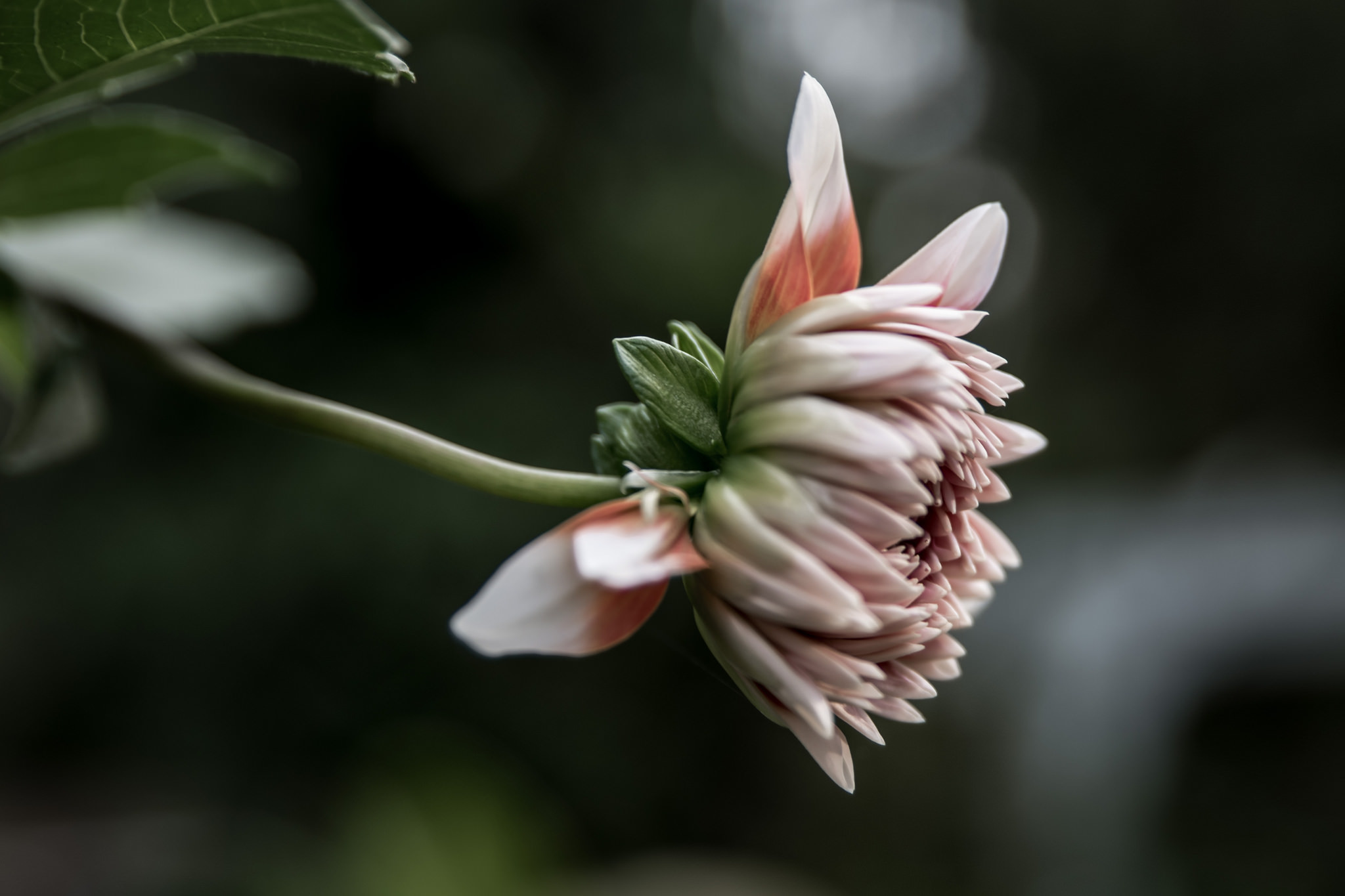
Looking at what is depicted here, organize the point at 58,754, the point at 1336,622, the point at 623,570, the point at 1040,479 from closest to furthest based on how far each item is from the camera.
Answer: the point at 623,570, the point at 1336,622, the point at 58,754, the point at 1040,479

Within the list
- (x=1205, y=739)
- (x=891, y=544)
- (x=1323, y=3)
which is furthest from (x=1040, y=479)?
(x=891, y=544)

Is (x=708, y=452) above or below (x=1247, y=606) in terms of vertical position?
above

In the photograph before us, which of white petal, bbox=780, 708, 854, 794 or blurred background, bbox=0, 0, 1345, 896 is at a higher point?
white petal, bbox=780, 708, 854, 794

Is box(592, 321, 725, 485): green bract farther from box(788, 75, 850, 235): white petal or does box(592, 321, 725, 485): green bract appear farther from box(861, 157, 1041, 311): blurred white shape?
box(861, 157, 1041, 311): blurred white shape

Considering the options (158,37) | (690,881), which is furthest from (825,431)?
(690,881)

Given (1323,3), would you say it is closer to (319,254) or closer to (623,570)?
(319,254)

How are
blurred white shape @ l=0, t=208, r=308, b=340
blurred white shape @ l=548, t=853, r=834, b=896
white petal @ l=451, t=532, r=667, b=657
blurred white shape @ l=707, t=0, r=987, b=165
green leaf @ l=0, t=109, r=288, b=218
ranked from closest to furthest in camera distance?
white petal @ l=451, t=532, r=667, b=657 < green leaf @ l=0, t=109, r=288, b=218 < blurred white shape @ l=0, t=208, r=308, b=340 < blurred white shape @ l=548, t=853, r=834, b=896 < blurred white shape @ l=707, t=0, r=987, b=165

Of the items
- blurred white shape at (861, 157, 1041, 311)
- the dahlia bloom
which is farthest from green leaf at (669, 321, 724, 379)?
blurred white shape at (861, 157, 1041, 311)
